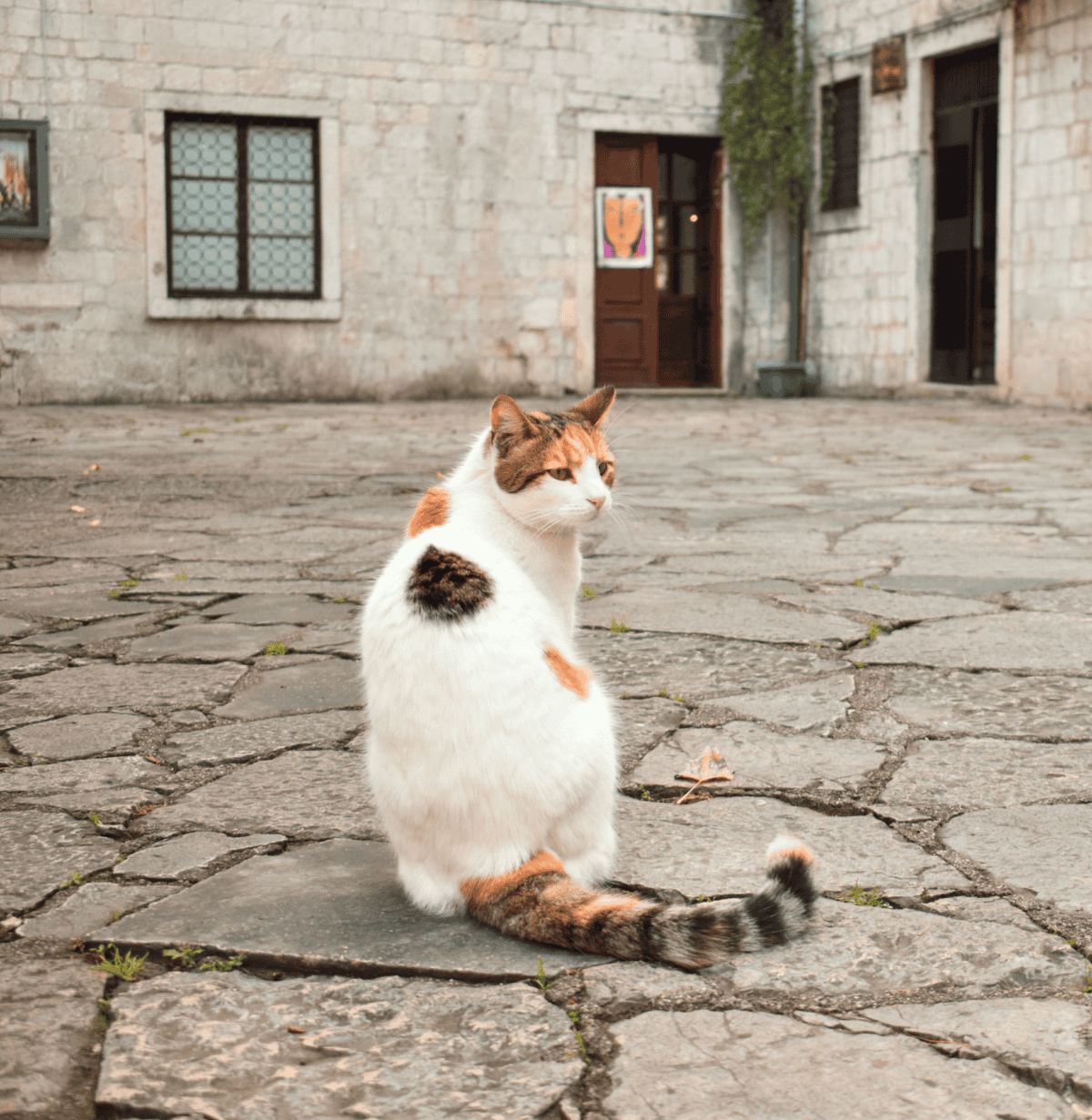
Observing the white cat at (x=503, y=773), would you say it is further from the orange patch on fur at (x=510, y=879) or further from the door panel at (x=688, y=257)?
the door panel at (x=688, y=257)

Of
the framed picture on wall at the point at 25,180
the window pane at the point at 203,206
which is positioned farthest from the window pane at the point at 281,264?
the framed picture on wall at the point at 25,180

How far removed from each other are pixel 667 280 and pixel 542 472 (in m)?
14.1

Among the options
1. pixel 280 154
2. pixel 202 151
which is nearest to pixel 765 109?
pixel 280 154

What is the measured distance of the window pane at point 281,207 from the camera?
13492mm

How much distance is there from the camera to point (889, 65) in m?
13.8

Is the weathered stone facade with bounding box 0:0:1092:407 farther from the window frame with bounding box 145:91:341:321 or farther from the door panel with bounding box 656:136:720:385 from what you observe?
the door panel with bounding box 656:136:720:385

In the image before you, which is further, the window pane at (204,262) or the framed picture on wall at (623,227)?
the framed picture on wall at (623,227)

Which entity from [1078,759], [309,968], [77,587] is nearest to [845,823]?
[1078,759]

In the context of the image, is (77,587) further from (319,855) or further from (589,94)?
(589,94)

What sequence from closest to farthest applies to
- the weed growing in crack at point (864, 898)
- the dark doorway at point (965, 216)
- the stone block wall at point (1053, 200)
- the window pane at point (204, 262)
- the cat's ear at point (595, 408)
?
the weed growing in crack at point (864, 898) → the cat's ear at point (595, 408) → the stone block wall at point (1053, 200) → the dark doorway at point (965, 216) → the window pane at point (204, 262)

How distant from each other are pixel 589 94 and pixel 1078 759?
510 inches

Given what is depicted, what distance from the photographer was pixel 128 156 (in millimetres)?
12898

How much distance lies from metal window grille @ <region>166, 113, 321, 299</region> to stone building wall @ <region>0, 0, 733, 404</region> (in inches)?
10.8

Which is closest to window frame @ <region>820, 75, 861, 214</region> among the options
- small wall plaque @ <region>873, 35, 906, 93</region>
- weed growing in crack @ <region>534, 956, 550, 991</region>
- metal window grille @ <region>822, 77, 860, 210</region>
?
metal window grille @ <region>822, 77, 860, 210</region>
